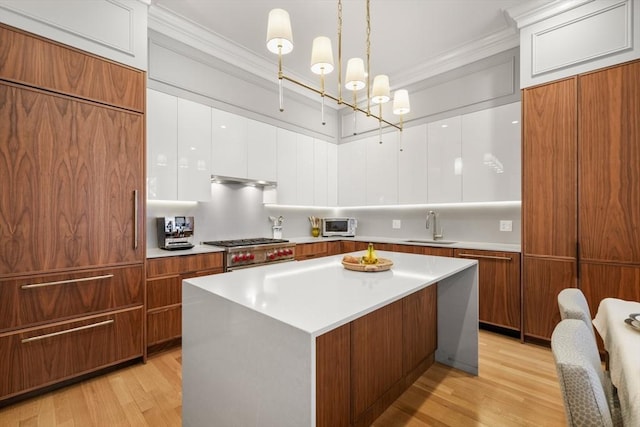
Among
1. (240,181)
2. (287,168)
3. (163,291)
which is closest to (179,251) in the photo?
(163,291)

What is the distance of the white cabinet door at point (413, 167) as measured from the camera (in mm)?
3879

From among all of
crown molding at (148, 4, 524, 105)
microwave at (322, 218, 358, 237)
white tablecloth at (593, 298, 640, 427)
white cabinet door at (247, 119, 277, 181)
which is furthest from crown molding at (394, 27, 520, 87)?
white tablecloth at (593, 298, 640, 427)

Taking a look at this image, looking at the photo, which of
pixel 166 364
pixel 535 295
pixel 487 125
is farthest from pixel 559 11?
pixel 166 364

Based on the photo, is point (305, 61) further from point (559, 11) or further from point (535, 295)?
point (535, 295)

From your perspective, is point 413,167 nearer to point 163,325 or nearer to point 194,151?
point 194,151

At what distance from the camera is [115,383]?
2.18 metres

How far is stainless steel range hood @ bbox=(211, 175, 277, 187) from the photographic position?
134 inches

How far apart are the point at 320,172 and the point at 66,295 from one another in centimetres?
335

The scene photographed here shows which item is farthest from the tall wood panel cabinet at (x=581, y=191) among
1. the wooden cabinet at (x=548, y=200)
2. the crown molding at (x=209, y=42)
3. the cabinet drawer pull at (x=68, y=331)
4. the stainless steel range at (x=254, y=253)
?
the cabinet drawer pull at (x=68, y=331)

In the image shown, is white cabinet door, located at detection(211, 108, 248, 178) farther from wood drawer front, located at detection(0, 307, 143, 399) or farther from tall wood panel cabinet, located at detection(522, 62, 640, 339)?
tall wood panel cabinet, located at detection(522, 62, 640, 339)

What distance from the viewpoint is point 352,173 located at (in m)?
4.73

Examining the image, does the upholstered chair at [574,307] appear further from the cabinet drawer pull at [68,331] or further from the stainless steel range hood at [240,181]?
the stainless steel range hood at [240,181]

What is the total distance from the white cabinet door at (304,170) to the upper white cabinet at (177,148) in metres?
1.37

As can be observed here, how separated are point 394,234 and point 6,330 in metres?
4.05
